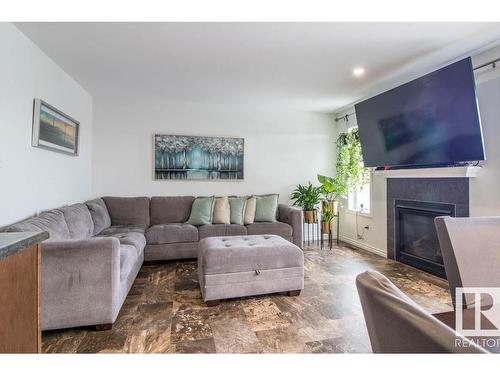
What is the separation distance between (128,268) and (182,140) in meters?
2.48

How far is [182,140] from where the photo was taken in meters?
4.30

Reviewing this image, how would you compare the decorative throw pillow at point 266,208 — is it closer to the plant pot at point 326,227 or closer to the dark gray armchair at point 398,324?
the plant pot at point 326,227

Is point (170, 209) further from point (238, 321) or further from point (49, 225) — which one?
point (238, 321)

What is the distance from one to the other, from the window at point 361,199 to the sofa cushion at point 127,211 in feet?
11.2

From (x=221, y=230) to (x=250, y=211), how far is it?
576mm

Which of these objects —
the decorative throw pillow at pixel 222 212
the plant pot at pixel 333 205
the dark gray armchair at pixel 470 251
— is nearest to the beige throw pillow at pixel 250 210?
the decorative throw pillow at pixel 222 212

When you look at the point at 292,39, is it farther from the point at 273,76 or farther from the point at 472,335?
the point at 472,335

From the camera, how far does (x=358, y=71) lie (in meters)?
3.10

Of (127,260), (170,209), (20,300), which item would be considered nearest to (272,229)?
(170,209)

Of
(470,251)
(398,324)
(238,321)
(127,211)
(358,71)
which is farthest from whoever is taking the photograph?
(127,211)

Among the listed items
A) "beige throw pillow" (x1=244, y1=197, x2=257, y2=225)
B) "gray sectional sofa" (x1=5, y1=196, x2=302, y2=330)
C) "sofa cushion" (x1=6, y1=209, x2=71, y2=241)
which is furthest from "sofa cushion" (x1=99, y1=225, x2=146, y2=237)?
"beige throw pillow" (x1=244, y1=197, x2=257, y2=225)

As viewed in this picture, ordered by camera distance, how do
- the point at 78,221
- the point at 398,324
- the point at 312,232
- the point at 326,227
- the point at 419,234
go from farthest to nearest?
the point at 312,232, the point at 326,227, the point at 419,234, the point at 78,221, the point at 398,324

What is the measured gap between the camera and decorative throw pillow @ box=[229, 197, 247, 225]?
3901 mm
